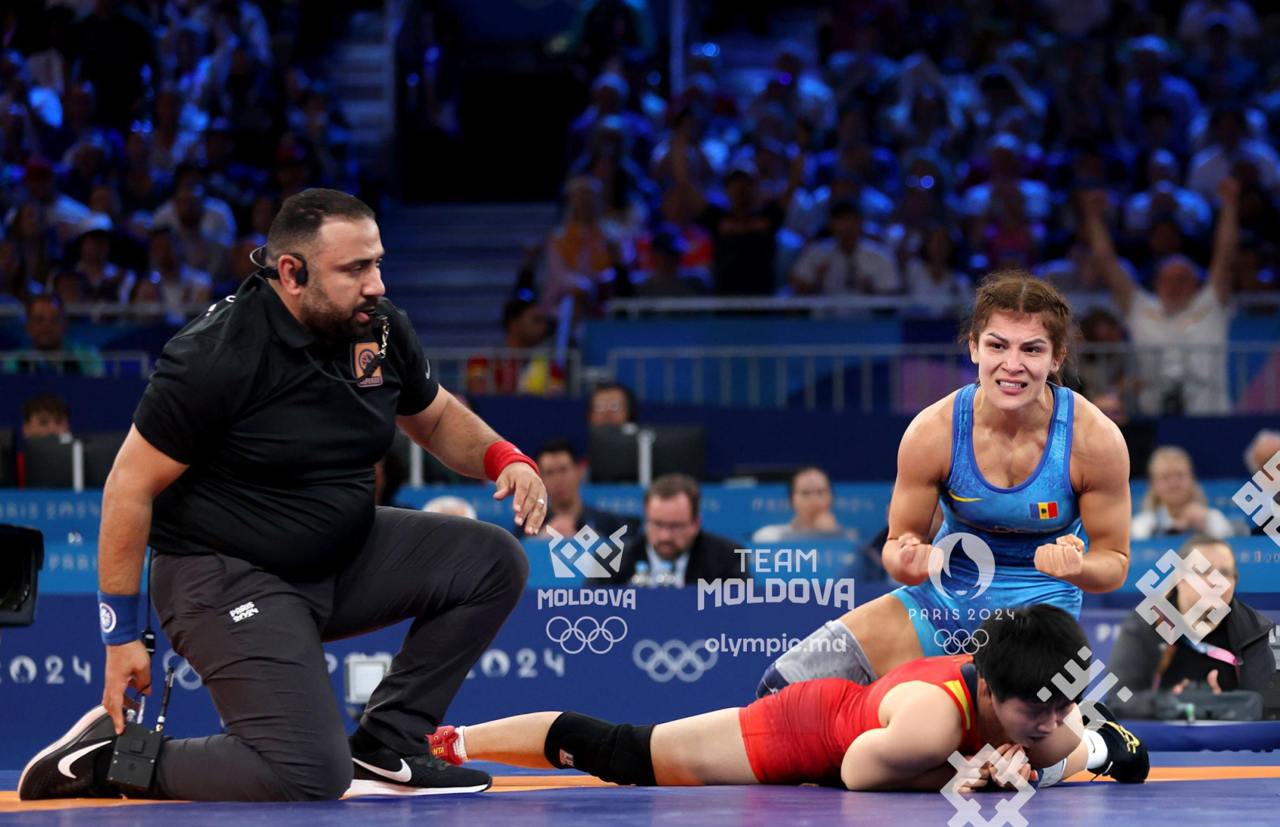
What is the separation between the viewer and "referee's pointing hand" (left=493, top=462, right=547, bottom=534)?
10.4 ft

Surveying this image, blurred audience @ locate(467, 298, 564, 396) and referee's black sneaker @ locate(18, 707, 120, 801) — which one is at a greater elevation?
blurred audience @ locate(467, 298, 564, 396)

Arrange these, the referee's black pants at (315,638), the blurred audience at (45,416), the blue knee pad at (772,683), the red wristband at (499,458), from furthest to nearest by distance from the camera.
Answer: the blurred audience at (45,416) → the blue knee pad at (772,683) → the red wristband at (499,458) → the referee's black pants at (315,638)

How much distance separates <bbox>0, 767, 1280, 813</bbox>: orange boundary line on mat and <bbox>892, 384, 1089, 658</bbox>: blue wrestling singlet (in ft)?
1.47

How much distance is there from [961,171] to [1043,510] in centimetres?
696

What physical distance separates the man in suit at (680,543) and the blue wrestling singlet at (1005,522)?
1620 mm

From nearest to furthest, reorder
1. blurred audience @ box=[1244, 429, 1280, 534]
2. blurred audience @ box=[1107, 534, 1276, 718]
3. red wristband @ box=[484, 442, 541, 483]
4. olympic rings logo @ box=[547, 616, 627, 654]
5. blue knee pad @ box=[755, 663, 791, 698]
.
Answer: red wristband @ box=[484, 442, 541, 483] < blue knee pad @ box=[755, 663, 791, 698] < blurred audience @ box=[1107, 534, 1276, 718] < olympic rings logo @ box=[547, 616, 627, 654] < blurred audience @ box=[1244, 429, 1280, 534]

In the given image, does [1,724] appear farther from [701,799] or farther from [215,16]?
[215,16]

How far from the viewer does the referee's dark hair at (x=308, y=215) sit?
312 cm

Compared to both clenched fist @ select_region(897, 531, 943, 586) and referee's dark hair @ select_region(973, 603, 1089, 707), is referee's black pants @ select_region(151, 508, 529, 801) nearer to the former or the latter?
clenched fist @ select_region(897, 531, 943, 586)

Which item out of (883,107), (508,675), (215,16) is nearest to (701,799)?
(508,675)

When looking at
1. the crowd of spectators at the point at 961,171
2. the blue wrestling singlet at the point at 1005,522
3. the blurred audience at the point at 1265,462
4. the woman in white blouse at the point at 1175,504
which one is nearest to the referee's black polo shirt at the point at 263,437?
the blue wrestling singlet at the point at 1005,522

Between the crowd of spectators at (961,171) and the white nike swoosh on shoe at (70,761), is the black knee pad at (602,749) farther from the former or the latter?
the crowd of spectators at (961,171)

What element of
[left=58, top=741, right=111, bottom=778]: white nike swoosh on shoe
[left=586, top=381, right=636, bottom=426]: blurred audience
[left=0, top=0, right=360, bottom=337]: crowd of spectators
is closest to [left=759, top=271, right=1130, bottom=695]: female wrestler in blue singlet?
[left=58, top=741, right=111, bottom=778]: white nike swoosh on shoe

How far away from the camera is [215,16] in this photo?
1115cm
